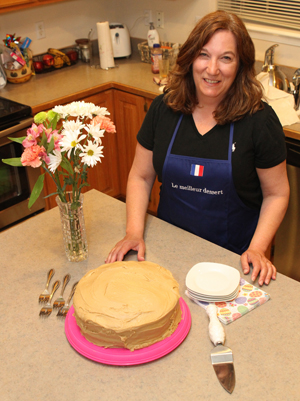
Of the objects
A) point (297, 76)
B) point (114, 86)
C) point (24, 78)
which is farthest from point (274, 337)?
point (24, 78)

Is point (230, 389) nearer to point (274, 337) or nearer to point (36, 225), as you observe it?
point (274, 337)

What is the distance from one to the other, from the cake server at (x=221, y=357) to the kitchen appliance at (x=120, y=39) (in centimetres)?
265

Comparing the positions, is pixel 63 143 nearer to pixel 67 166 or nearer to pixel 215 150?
pixel 67 166

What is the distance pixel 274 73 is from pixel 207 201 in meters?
1.31

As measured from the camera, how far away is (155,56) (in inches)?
115

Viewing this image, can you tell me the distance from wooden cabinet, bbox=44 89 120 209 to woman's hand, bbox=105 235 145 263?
59.8 inches

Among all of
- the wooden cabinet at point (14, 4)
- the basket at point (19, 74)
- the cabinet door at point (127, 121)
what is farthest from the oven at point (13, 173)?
the cabinet door at point (127, 121)

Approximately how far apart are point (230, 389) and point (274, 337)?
0.19m

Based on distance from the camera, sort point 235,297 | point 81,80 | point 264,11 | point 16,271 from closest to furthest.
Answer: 1. point 235,297
2. point 16,271
3. point 264,11
4. point 81,80

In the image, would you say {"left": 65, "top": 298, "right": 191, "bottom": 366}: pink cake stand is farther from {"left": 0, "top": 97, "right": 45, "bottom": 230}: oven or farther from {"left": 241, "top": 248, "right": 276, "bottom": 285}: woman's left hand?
{"left": 0, "top": 97, "right": 45, "bottom": 230}: oven

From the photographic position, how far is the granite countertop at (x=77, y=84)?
2.62 metres

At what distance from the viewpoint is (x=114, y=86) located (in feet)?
9.35

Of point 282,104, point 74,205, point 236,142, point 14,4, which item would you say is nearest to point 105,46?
point 14,4

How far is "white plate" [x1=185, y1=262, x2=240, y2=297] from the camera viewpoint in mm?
1147
